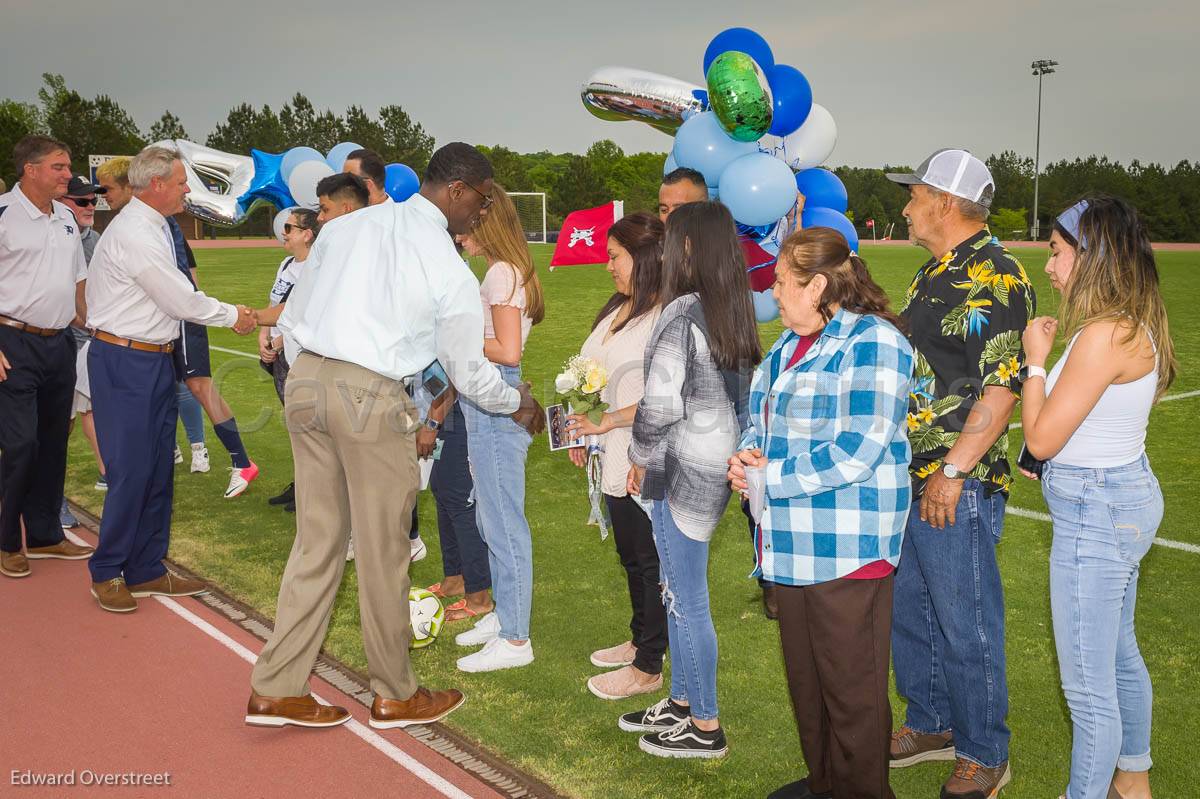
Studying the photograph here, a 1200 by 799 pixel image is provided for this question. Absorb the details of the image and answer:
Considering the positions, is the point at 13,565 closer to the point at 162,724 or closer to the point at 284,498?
the point at 284,498

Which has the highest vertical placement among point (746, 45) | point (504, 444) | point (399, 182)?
point (746, 45)

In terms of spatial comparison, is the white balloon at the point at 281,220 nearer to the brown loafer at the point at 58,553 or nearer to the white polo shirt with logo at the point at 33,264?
the white polo shirt with logo at the point at 33,264

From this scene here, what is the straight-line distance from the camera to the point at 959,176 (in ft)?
11.3

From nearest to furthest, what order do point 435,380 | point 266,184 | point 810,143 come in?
point 435,380
point 810,143
point 266,184

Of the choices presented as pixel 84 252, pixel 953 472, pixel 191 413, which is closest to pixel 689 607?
pixel 953 472

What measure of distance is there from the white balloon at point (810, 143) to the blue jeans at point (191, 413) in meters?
5.40

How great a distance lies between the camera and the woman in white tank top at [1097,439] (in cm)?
298

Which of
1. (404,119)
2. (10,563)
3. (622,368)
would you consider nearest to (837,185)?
(622,368)

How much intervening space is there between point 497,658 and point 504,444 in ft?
3.58

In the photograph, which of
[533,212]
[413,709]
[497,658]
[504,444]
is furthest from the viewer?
[533,212]

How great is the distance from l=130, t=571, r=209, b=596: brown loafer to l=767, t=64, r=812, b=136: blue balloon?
4.40m

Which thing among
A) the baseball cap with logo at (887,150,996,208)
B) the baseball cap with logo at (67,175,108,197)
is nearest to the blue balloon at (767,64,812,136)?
the baseball cap with logo at (887,150,996,208)

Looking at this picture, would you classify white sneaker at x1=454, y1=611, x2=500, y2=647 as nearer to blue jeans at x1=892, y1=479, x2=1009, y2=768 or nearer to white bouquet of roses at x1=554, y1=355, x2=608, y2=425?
white bouquet of roses at x1=554, y1=355, x2=608, y2=425

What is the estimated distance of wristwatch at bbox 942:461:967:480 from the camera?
3.33 metres
